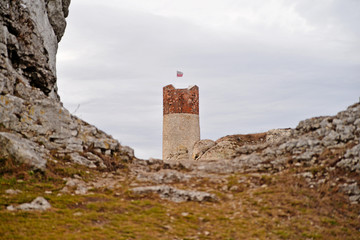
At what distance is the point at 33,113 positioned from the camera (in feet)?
57.8

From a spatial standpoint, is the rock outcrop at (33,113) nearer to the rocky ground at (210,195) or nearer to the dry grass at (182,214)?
the rocky ground at (210,195)

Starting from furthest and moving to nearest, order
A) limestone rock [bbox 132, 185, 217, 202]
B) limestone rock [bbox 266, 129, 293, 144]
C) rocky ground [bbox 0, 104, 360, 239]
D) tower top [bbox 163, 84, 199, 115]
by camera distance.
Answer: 1. tower top [bbox 163, 84, 199, 115]
2. limestone rock [bbox 266, 129, 293, 144]
3. limestone rock [bbox 132, 185, 217, 202]
4. rocky ground [bbox 0, 104, 360, 239]

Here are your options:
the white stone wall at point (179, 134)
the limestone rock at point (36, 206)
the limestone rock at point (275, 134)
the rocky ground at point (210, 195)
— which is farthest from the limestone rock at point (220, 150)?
the limestone rock at point (36, 206)

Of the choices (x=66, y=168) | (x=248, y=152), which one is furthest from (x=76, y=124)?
(x=248, y=152)

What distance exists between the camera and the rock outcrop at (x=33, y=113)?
647 inches

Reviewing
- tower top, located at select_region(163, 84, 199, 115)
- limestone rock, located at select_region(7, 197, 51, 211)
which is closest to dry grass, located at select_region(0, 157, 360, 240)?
limestone rock, located at select_region(7, 197, 51, 211)

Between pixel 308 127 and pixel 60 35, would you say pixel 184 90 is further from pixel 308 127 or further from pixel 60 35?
pixel 308 127

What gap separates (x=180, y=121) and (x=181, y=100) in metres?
2.06

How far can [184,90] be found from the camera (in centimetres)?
4062

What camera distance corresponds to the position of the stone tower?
39344mm

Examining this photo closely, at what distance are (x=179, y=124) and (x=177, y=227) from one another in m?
27.6

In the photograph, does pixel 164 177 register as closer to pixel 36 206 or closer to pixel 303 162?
pixel 303 162

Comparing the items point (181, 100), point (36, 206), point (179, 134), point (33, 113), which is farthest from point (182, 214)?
point (181, 100)

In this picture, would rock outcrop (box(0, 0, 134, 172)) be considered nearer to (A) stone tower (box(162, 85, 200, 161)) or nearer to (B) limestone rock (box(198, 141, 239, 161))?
(B) limestone rock (box(198, 141, 239, 161))
